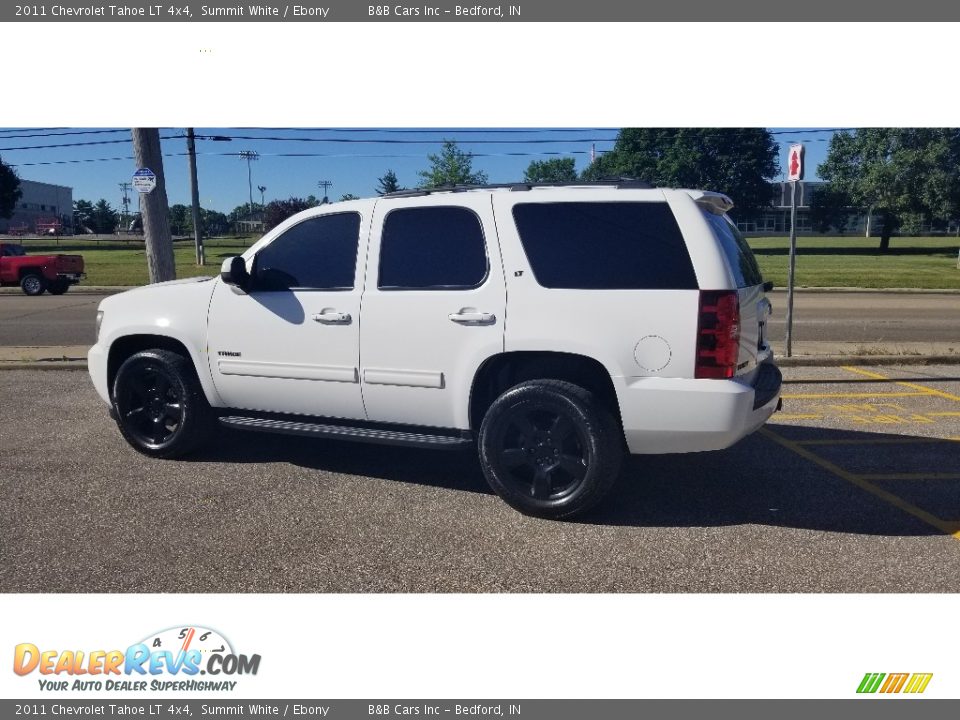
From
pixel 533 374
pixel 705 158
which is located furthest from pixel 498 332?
pixel 705 158

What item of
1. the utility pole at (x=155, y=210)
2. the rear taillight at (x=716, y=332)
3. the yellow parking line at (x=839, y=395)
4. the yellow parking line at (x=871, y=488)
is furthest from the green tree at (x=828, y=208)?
the rear taillight at (x=716, y=332)

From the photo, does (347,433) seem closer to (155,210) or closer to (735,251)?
(735,251)

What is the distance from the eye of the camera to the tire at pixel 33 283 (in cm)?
2392

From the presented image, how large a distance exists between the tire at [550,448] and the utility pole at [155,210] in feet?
21.5

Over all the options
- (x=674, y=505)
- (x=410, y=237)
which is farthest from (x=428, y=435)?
(x=674, y=505)

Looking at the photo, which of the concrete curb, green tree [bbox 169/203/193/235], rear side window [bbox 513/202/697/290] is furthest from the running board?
green tree [bbox 169/203/193/235]

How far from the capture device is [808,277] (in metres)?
29.8

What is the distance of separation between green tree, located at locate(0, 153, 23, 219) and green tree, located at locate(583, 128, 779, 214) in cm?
5003

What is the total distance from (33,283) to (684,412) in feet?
83.6

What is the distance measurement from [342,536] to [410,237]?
6.34ft

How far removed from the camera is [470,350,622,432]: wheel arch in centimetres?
439

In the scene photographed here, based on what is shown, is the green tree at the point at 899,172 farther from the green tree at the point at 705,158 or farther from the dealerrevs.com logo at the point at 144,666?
the dealerrevs.com logo at the point at 144,666

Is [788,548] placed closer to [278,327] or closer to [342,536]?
[342,536]

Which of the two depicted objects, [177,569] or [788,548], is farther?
[788,548]
